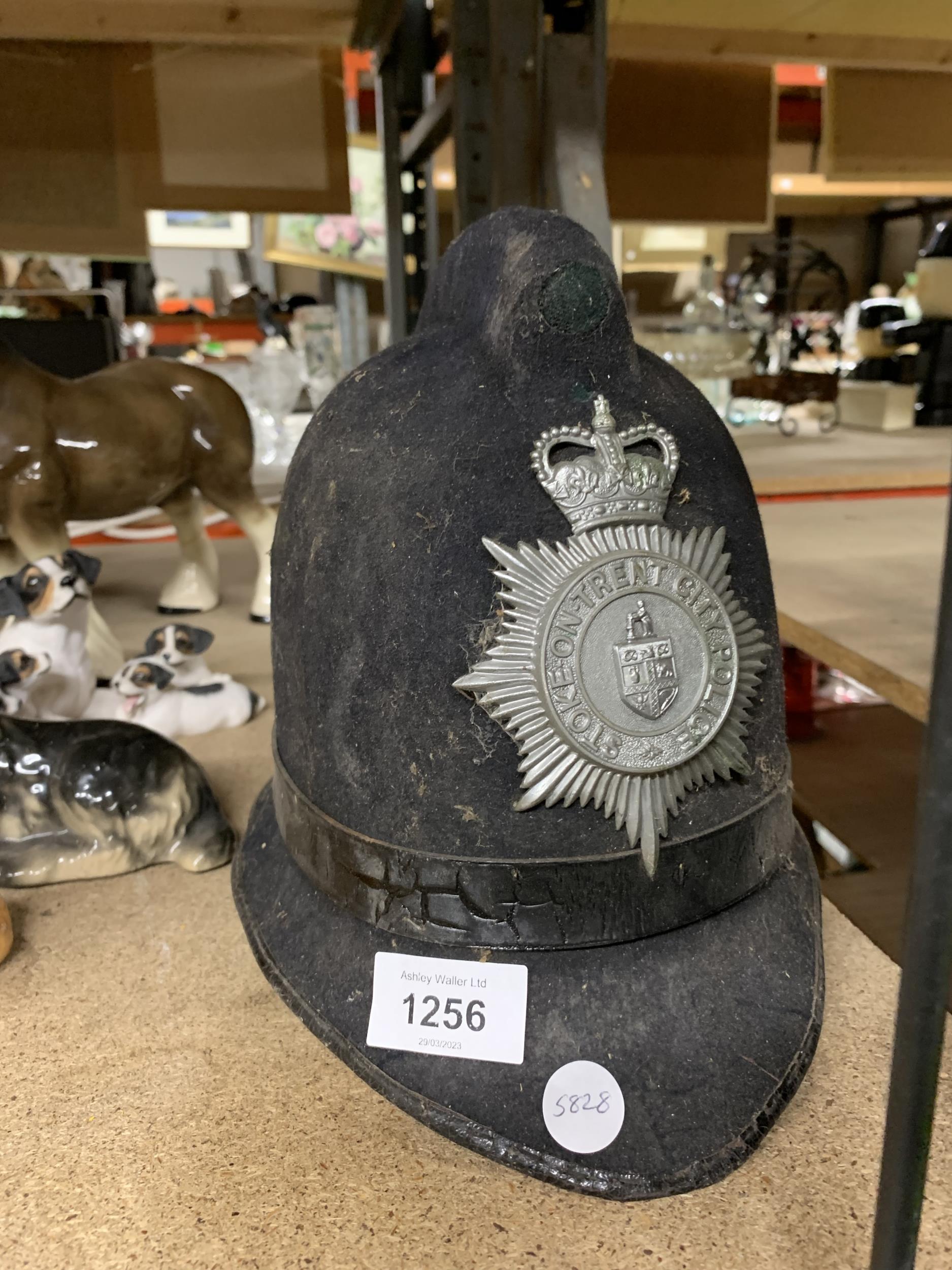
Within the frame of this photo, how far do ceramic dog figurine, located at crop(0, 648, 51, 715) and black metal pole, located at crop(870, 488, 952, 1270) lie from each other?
3.61 ft

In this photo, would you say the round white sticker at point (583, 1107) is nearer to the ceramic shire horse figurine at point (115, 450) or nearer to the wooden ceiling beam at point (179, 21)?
the ceramic shire horse figurine at point (115, 450)

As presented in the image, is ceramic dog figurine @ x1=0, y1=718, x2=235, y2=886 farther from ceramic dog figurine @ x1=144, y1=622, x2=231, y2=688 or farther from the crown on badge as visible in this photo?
the crown on badge

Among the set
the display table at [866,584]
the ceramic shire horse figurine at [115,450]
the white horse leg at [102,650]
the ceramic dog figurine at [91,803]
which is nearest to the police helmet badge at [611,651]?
the display table at [866,584]

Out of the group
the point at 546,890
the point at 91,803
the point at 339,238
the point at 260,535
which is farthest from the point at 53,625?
the point at 339,238

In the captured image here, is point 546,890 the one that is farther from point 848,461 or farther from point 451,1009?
point 848,461

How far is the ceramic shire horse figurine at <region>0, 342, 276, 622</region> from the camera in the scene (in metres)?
1.57

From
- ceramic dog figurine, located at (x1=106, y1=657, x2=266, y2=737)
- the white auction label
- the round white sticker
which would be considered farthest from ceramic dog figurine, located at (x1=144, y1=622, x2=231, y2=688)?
the round white sticker

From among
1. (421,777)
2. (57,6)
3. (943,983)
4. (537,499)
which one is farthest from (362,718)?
(57,6)

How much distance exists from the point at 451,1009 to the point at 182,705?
92 centimetres

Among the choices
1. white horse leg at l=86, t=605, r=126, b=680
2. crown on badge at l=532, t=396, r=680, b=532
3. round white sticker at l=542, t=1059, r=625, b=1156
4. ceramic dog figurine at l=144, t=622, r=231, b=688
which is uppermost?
crown on badge at l=532, t=396, r=680, b=532

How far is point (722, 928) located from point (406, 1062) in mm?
267

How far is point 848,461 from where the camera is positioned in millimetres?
3039

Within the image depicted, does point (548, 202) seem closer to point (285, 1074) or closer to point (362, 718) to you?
point (362, 718)

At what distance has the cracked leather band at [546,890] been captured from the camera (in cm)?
74
